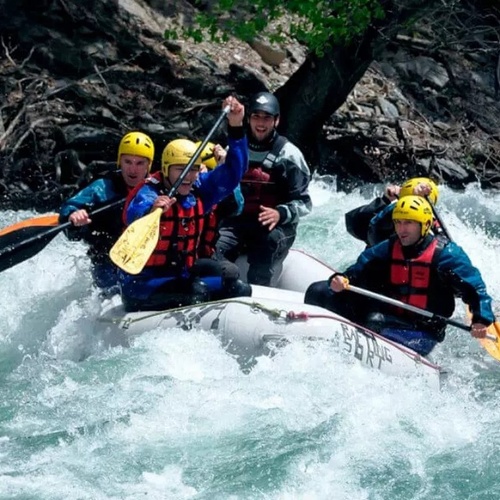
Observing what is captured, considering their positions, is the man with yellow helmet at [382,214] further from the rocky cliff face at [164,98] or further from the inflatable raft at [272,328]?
the rocky cliff face at [164,98]

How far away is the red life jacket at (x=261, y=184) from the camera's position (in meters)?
7.88

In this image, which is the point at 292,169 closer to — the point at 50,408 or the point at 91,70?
the point at 50,408

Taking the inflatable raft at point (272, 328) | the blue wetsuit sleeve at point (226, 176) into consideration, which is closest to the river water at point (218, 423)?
the inflatable raft at point (272, 328)

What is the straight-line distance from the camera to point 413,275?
Answer: 7.29 meters

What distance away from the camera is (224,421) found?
649cm

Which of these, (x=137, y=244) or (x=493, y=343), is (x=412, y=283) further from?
(x=137, y=244)

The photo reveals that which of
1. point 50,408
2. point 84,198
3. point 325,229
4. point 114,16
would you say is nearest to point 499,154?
point 325,229

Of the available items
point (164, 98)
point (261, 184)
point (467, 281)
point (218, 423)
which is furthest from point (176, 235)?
point (164, 98)

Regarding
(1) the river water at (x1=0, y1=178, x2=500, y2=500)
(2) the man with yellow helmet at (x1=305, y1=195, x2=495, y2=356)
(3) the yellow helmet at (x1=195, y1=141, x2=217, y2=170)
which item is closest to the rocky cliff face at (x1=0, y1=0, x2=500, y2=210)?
(3) the yellow helmet at (x1=195, y1=141, x2=217, y2=170)

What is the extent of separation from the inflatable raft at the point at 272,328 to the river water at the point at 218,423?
0.07 m

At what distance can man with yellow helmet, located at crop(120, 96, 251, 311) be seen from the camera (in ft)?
23.2

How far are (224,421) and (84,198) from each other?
1.94 meters

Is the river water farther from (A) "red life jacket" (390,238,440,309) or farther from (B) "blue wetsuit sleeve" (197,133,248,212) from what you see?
(B) "blue wetsuit sleeve" (197,133,248,212)

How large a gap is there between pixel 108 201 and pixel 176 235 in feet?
2.40
